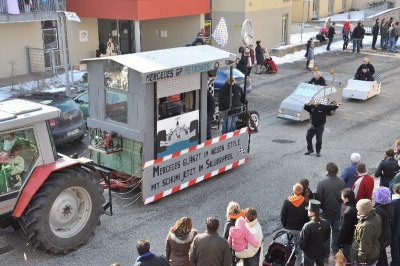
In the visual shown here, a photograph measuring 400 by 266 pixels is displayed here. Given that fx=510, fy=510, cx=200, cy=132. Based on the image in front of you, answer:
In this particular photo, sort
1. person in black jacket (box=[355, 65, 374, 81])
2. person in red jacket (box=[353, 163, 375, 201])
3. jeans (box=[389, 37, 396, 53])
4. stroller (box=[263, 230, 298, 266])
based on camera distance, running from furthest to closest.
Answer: jeans (box=[389, 37, 396, 53]) < person in black jacket (box=[355, 65, 374, 81]) < person in red jacket (box=[353, 163, 375, 201]) < stroller (box=[263, 230, 298, 266])

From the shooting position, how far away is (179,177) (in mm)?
10727

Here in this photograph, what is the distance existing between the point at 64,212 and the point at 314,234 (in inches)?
160

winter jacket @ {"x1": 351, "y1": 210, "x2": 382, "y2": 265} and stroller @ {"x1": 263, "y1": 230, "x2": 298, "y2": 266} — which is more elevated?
winter jacket @ {"x1": 351, "y1": 210, "x2": 382, "y2": 265}

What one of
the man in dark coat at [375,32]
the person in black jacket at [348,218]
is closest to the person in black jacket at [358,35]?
the man in dark coat at [375,32]

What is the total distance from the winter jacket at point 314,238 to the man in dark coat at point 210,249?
126cm

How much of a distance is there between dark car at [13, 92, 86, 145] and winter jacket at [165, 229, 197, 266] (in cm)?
726

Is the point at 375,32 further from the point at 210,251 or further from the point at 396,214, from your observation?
the point at 210,251

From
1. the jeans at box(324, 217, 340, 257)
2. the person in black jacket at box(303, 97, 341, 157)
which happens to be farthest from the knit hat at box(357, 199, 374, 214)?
the person in black jacket at box(303, 97, 341, 157)

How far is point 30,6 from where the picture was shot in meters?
20.8

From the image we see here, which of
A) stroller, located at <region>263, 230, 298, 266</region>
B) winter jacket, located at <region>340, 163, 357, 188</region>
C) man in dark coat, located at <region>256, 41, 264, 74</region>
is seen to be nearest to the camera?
stroller, located at <region>263, 230, 298, 266</region>

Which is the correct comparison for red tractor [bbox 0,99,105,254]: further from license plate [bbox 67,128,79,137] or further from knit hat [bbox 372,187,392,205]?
license plate [bbox 67,128,79,137]

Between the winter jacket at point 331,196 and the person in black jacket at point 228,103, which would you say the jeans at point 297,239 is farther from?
the person in black jacket at point 228,103

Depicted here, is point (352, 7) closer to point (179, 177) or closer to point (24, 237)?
point (179, 177)

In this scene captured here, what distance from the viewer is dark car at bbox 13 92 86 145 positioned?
1306 centimetres
